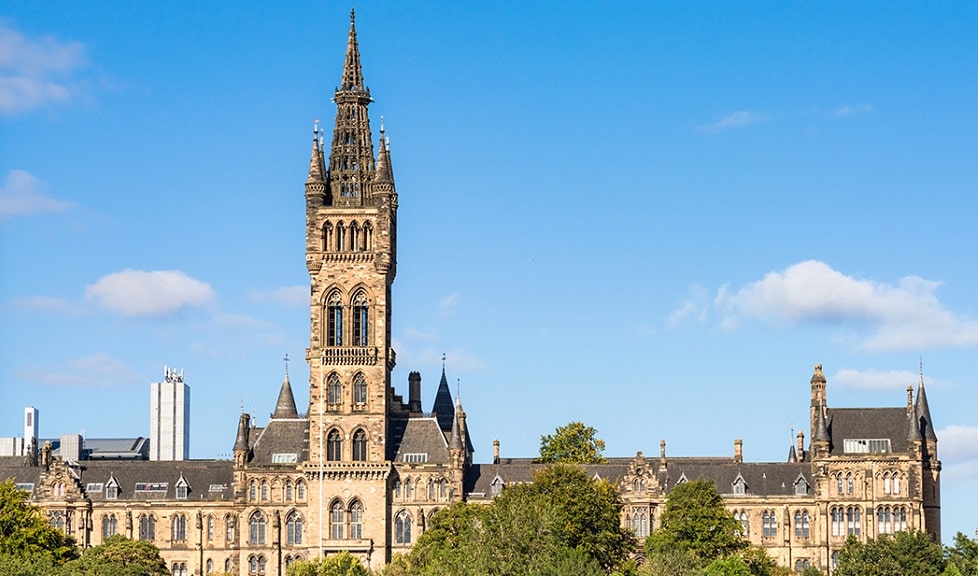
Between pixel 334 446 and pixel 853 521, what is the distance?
145 ft

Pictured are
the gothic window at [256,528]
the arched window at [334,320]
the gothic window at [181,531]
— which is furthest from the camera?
the gothic window at [181,531]

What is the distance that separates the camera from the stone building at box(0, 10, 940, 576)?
178125 mm

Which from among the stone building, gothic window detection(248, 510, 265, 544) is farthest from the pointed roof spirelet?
gothic window detection(248, 510, 265, 544)

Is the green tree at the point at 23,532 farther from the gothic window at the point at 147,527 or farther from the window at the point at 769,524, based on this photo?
the window at the point at 769,524

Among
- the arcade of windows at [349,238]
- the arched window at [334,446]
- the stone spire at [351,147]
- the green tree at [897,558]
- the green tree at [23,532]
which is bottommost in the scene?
the green tree at [897,558]

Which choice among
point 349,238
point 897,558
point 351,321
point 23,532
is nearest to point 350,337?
point 351,321

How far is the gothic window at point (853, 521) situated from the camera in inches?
7037

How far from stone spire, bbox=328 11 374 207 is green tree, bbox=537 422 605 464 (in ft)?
98.9

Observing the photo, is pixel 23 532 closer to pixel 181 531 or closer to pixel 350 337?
pixel 181 531

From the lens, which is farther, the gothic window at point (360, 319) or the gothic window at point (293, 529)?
the gothic window at point (293, 529)

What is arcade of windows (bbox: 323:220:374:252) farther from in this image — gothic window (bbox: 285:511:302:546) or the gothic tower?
gothic window (bbox: 285:511:302:546)

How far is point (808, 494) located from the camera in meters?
181

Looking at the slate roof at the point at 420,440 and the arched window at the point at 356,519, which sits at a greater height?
the slate roof at the point at 420,440

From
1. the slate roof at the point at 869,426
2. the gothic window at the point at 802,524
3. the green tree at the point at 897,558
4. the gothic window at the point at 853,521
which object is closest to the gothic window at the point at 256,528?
the gothic window at the point at 802,524
